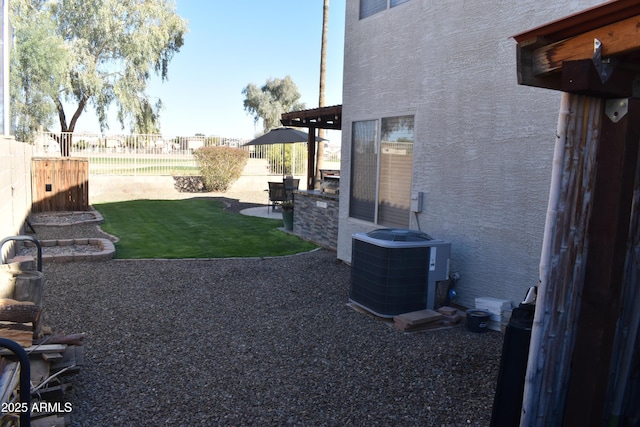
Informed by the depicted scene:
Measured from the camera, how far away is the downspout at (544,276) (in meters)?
2.66

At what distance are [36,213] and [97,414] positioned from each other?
12.1 m

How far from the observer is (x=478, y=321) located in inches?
213

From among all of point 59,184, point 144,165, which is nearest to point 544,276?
point 59,184

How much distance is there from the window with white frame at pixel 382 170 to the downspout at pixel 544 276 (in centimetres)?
427

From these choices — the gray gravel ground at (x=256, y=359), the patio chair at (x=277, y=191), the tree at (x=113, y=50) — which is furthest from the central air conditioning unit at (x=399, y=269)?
the tree at (x=113, y=50)

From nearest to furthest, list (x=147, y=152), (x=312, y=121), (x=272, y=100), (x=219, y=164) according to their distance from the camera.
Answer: (x=312, y=121) < (x=147, y=152) < (x=219, y=164) < (x=272, y=100)

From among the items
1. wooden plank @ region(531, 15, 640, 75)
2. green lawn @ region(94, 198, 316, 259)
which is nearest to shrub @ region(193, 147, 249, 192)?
green lawn @ region(94, 198, 316, 259)

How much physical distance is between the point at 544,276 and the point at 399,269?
3.03 metres

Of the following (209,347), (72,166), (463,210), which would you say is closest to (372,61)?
(463,210)

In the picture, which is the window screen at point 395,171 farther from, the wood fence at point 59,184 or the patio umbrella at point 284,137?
the wood fence at point 59,184

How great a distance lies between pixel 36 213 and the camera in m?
14.0

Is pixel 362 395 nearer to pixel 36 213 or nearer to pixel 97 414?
pixel 97 414

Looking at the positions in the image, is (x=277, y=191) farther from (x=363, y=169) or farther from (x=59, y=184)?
(x=363, y=169)

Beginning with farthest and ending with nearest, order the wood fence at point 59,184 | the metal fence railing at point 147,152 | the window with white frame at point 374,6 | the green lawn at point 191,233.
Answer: the metal fence railing at point 147,152
the wood fence at point 59,184
the green lawn at point 191,233
the window with white frame at point 374,6
